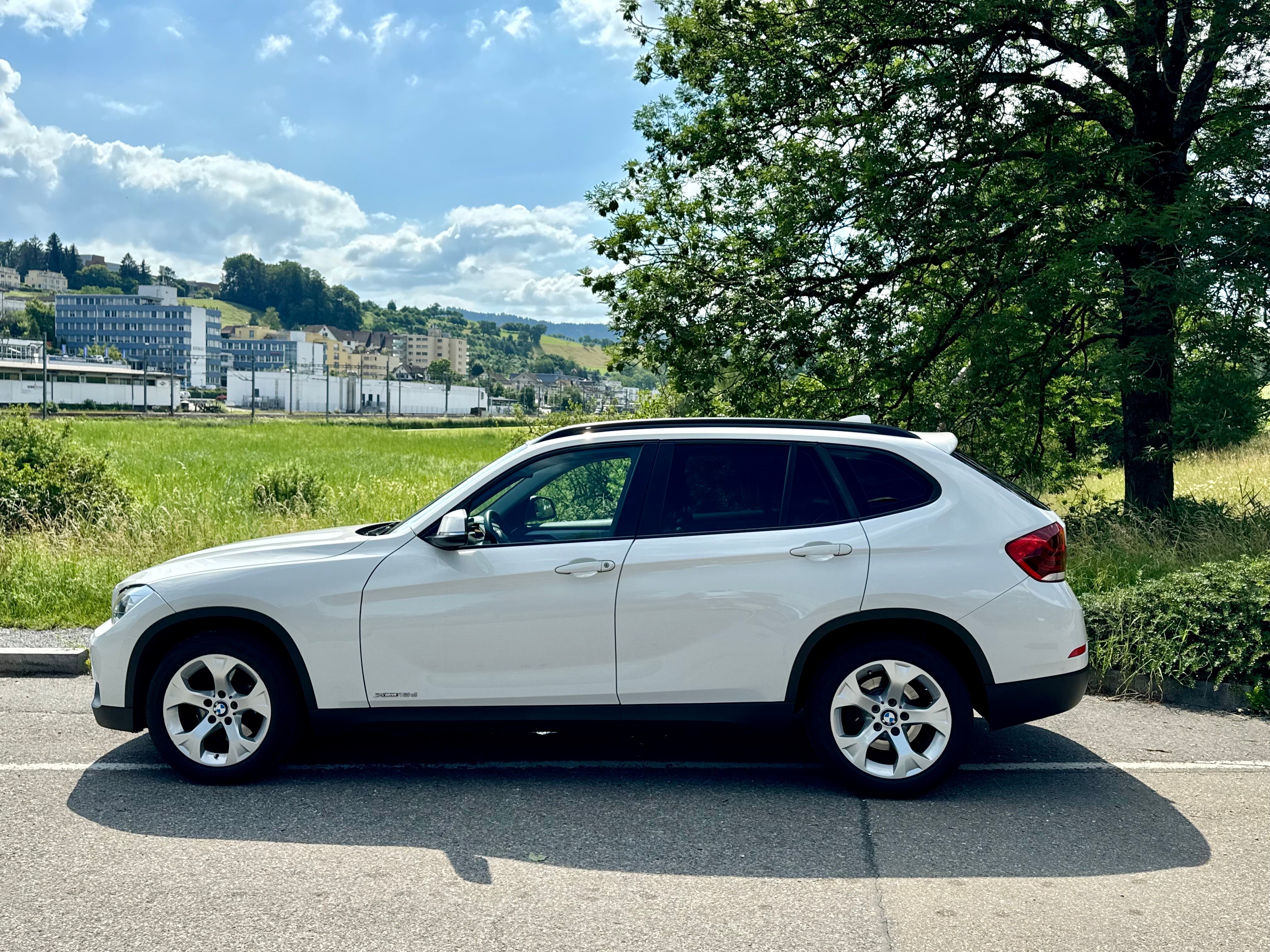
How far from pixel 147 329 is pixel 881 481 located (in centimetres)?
20262

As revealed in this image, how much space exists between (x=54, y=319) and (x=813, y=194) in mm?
211728

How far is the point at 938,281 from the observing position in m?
14.9

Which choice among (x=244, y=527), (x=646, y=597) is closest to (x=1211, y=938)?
(x=646, y=597)

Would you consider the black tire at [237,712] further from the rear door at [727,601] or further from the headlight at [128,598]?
the rear door at [727,601]

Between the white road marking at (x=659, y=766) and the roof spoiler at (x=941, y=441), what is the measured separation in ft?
5.42

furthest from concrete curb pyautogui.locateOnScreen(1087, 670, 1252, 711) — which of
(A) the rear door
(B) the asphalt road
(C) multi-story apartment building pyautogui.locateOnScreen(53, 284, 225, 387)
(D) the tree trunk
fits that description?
(C) multi-story apartment building pyautogui.locateOnScreen(53, 284, 225, 387)

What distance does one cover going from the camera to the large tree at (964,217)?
12.4 m

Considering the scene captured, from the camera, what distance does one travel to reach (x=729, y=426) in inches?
216

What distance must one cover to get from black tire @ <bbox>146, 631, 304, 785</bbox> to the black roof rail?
65.4 inches

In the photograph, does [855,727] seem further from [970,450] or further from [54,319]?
[54,319]

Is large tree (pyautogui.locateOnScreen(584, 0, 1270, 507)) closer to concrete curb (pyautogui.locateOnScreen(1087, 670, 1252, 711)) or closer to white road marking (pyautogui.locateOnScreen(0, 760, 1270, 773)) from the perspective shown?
concrete curb (pyautogui.locateOnScreen(1087, 670, 1252, 711))

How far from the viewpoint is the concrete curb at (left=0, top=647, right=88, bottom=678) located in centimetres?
776

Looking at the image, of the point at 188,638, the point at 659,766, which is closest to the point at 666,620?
the point at 659,766

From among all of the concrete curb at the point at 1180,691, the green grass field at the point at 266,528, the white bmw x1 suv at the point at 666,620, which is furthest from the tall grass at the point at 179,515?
the concrete curb at the point at 1180,691
